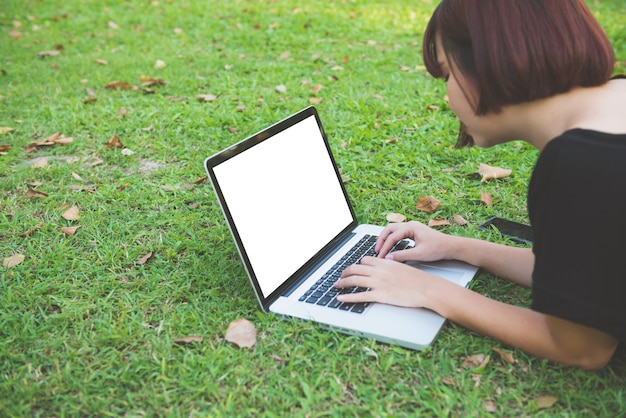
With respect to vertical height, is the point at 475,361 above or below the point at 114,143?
below

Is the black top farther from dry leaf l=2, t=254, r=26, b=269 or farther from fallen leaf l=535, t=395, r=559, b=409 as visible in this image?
dry leaf l=2, t=254, r=26, b=269

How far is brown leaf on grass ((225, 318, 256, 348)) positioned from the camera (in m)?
1.88

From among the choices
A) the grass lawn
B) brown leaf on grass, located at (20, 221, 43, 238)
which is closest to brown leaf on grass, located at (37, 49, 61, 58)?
the grass lawn

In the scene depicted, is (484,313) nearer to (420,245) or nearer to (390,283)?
(390,283)

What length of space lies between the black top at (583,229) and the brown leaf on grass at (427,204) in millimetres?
1267

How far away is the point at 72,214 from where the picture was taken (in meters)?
2.80

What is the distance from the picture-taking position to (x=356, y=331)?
6.07 feet

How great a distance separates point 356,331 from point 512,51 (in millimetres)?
914

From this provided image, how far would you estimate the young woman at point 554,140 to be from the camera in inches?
57.5

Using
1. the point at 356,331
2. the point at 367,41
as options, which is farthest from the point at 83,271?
the point at 367,41

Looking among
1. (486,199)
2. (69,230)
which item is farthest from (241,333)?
(486,199)

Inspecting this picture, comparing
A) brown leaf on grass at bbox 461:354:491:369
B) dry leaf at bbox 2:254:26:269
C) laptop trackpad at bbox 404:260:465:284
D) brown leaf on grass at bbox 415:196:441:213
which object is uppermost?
dry leaf at bbox 2:254:26:269

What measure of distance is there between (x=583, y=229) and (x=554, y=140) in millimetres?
228

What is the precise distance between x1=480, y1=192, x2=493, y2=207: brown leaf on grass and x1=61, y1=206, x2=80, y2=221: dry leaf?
6.19 ft
